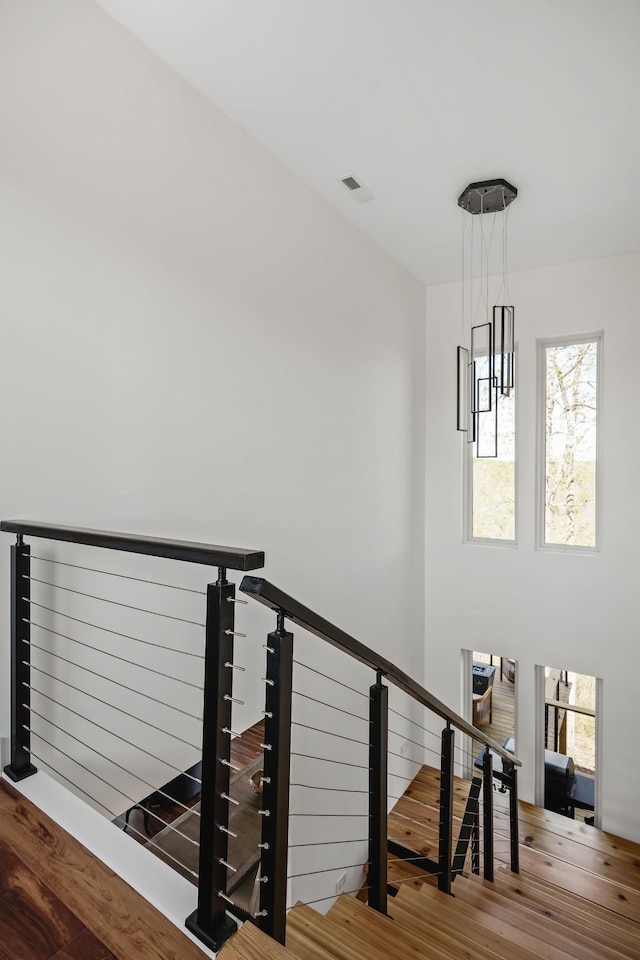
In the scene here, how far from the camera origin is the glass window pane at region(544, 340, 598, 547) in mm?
4637

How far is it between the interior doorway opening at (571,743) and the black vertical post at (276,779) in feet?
13.7

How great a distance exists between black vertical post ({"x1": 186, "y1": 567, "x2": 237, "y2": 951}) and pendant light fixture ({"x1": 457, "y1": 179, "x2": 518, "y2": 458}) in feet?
8.63

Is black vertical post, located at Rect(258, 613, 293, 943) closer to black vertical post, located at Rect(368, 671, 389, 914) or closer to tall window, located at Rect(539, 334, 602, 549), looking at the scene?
black vertical post, located at Rect(368, 671, 389, 914)

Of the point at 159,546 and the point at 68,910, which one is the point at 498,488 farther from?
the point at 68,910

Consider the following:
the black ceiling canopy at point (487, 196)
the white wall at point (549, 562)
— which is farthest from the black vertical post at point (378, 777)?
the white wall at point (549, 562)

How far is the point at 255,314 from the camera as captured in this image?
2881 mm

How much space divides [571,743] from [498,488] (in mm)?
2301

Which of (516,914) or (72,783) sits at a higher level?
(72,783)

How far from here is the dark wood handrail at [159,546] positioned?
1055 mm

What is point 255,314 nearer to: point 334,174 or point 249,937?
point 334,174

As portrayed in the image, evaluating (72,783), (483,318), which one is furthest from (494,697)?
(72,783)

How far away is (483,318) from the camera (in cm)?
504

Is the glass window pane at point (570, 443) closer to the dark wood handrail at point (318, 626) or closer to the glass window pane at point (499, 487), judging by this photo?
the glass window pane at point (499, 487)

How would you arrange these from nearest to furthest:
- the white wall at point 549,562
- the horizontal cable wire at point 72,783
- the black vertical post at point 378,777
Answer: the black vertical post at point 378,777 → the horizontal cable wire at point 72,783 → the white wall at point 549,562
